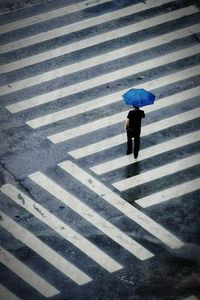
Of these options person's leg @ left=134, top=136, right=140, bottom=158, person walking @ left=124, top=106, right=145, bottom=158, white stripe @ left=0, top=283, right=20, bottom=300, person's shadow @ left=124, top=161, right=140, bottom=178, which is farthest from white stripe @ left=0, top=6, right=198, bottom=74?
white stripe @ left=0, top=283, right=20, bottom=300

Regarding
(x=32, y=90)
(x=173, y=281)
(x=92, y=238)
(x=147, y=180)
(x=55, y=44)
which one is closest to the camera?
(x=173, y=281)

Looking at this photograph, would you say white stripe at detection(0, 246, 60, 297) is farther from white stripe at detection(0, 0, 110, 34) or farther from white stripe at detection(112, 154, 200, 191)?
white stripe at detection(0, 0, 110, 34)

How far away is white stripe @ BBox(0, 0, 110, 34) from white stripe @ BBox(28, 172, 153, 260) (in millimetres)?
5497

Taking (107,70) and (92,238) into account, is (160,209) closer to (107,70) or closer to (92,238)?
(92,238)

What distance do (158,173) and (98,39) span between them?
16.4 feet

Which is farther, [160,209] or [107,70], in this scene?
[107,70]

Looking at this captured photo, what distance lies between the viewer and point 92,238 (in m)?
Answer: 12.4

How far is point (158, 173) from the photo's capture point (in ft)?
44.9

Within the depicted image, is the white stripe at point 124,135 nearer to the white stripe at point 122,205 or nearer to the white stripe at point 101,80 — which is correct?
the white stripe at point 122,205

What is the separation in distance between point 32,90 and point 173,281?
6.50m

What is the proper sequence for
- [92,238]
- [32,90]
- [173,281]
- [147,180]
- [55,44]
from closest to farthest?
[173,281]
[92,238]
[147,180]
[32,90]
[55,44]

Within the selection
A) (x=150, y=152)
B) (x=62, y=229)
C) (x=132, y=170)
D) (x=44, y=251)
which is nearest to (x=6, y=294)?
(x=44, y=251)

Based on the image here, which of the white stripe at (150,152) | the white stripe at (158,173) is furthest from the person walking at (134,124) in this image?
the white stripe at (158,173)

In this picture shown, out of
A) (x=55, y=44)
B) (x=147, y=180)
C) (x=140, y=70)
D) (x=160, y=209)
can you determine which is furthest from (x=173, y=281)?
(x=55, y=44)
